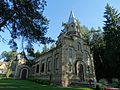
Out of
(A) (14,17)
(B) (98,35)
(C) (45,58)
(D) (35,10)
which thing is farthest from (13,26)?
(B) (98,35)

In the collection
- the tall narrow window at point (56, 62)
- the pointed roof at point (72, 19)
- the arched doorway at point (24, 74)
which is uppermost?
the pointed roof at point (72, 19)

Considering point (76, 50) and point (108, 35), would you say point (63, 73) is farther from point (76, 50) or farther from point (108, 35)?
point (108, 35)

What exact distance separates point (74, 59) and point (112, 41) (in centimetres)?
1388

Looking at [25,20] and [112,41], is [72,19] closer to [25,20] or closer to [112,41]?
[112,41]

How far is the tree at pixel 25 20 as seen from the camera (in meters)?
13.6

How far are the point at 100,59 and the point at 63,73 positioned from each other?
57.6ft

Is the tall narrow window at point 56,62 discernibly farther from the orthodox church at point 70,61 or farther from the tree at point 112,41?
the tree at point 112,41

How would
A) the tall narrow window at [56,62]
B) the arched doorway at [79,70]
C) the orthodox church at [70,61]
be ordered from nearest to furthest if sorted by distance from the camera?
the orthodox church at [70,61] → the arched doorway at [79,70] → the tall narrow window at [56,62]

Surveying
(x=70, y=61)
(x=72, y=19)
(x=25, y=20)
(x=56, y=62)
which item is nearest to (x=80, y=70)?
(x=70, y=61)

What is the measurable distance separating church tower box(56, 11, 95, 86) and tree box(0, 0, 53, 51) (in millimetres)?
12964

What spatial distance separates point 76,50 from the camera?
31062mm

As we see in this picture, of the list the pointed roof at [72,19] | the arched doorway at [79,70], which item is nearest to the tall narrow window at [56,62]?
the arched doorway at [79,70]

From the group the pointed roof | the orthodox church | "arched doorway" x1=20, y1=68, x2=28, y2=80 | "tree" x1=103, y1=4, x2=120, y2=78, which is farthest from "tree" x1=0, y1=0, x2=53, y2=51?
"arched doorway" x1=20, y1=68, x2=28, y2=80

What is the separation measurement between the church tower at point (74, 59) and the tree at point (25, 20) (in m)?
13.0
